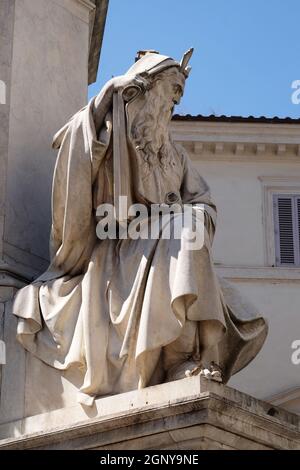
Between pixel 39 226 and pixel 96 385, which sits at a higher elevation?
pixel 39 226

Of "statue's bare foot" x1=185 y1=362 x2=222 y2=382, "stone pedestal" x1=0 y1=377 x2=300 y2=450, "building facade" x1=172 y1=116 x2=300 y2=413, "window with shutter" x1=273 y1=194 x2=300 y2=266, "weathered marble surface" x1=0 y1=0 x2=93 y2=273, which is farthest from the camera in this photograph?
"window with shutter" x1=273 y1=194 x2=300 y2=266

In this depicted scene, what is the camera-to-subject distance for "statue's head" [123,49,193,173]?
7.64 m

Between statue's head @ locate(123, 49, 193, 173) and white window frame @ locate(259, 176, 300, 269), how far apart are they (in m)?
16.4

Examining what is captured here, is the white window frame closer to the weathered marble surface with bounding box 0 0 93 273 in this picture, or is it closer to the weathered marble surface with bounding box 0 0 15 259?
the weathered marble surface with bounding box 0 0 93 273

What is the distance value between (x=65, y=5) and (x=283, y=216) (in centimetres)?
1565

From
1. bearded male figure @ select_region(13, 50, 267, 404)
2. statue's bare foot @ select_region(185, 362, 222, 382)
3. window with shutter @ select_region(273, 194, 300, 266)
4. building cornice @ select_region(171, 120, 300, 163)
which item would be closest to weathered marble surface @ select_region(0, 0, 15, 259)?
bearded male figure @ select_region(13, 50, 267, 404)

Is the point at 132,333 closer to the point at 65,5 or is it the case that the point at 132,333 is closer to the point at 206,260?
the point at 206,260

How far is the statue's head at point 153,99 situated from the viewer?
25.1ft

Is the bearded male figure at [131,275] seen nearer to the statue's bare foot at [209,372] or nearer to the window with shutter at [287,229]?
the statue's bare foot at [209,372]

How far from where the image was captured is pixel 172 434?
6.34m

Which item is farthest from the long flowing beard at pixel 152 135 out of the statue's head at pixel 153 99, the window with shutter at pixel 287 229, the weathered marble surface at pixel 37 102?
the window with shutter at pixel 287 229

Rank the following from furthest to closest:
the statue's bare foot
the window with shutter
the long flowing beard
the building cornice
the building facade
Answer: the building cornice → the window with shutter → the building facade → the long flowing beard → the statue's bare foot

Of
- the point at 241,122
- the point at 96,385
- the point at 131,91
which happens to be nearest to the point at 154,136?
the point at 131,91

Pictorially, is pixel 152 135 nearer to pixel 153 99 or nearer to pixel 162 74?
pixel 153 99
